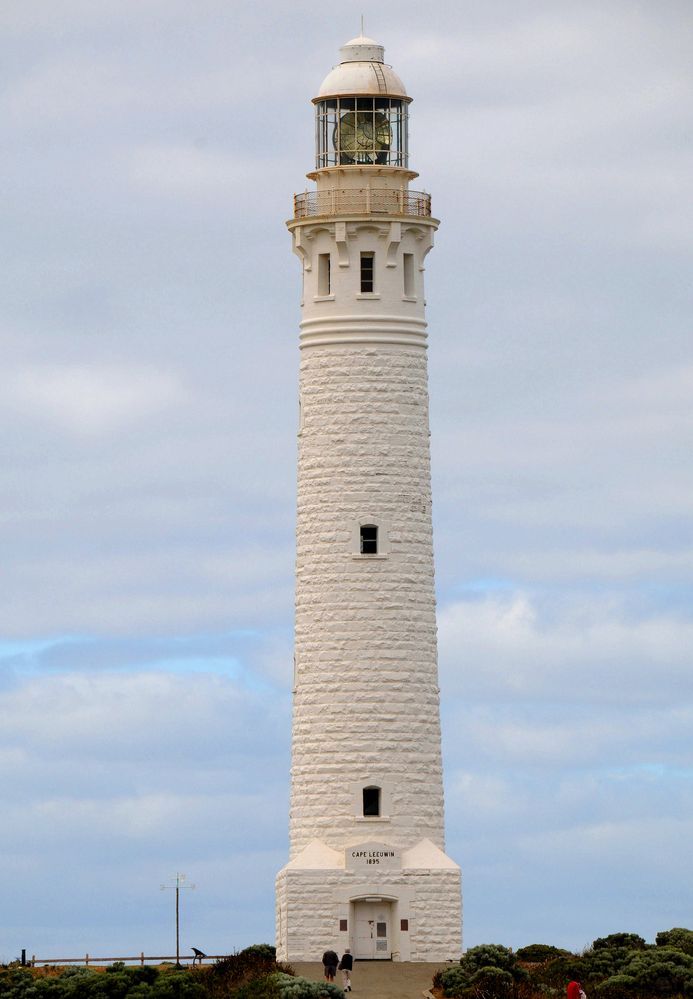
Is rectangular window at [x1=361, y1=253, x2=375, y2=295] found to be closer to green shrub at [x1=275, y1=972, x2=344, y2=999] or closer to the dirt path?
the dirt path

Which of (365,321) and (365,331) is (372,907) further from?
(365,321)

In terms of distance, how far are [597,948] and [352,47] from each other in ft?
85.9

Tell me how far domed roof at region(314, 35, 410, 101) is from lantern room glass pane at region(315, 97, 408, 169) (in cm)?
29

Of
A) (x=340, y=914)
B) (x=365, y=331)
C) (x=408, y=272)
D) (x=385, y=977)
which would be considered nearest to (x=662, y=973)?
(x=385, y=977)

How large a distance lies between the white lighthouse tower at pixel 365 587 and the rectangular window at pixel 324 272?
0.06 meters

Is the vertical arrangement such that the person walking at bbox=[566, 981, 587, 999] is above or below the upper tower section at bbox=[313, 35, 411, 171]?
below

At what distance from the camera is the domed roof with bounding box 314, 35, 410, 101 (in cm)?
8812

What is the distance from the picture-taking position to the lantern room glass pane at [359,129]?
291 feet

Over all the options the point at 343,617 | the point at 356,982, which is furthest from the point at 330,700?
the point at 356,982

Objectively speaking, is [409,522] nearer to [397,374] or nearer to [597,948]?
[397,374]

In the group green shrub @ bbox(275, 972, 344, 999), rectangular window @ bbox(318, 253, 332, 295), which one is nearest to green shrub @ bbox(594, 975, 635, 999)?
green shrub @ bbox(275, 972, 344, 999)

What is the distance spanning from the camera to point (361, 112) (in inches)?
3489

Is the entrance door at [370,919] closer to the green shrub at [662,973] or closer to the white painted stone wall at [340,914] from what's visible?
the white painted stone wall at [340,914]

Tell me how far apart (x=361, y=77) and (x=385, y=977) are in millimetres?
25026
